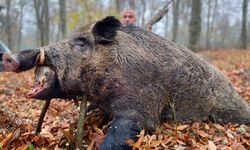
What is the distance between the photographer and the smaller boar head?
13.1 feet

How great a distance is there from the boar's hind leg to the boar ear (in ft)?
3.10

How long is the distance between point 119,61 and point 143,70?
0.29 meters

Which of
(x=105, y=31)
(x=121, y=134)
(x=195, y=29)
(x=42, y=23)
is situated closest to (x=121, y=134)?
(x=121, y=134)

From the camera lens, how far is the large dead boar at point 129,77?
3980mm

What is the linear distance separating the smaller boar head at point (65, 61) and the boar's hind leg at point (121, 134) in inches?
24.9

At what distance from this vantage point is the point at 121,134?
382 cm

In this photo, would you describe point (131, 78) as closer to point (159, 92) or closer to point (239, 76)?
point (159, 92)

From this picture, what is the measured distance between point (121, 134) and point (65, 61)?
1005mm

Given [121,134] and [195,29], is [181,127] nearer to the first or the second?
[121,134]

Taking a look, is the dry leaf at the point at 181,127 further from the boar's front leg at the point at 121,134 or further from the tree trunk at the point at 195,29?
the tree trunk at the point at 195,29

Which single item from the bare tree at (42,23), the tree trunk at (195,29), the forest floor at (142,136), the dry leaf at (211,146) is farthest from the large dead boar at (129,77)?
the bare tree at (42,23)

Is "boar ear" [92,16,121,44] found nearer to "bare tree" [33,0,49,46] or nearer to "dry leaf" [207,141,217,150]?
"dry leaf" [207,141,217,150]

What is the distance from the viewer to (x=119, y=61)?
4242 millimetres

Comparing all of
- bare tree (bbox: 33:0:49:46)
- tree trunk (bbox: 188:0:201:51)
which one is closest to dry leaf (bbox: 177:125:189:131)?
tree trunk (bbox: 188:0:201:51)
